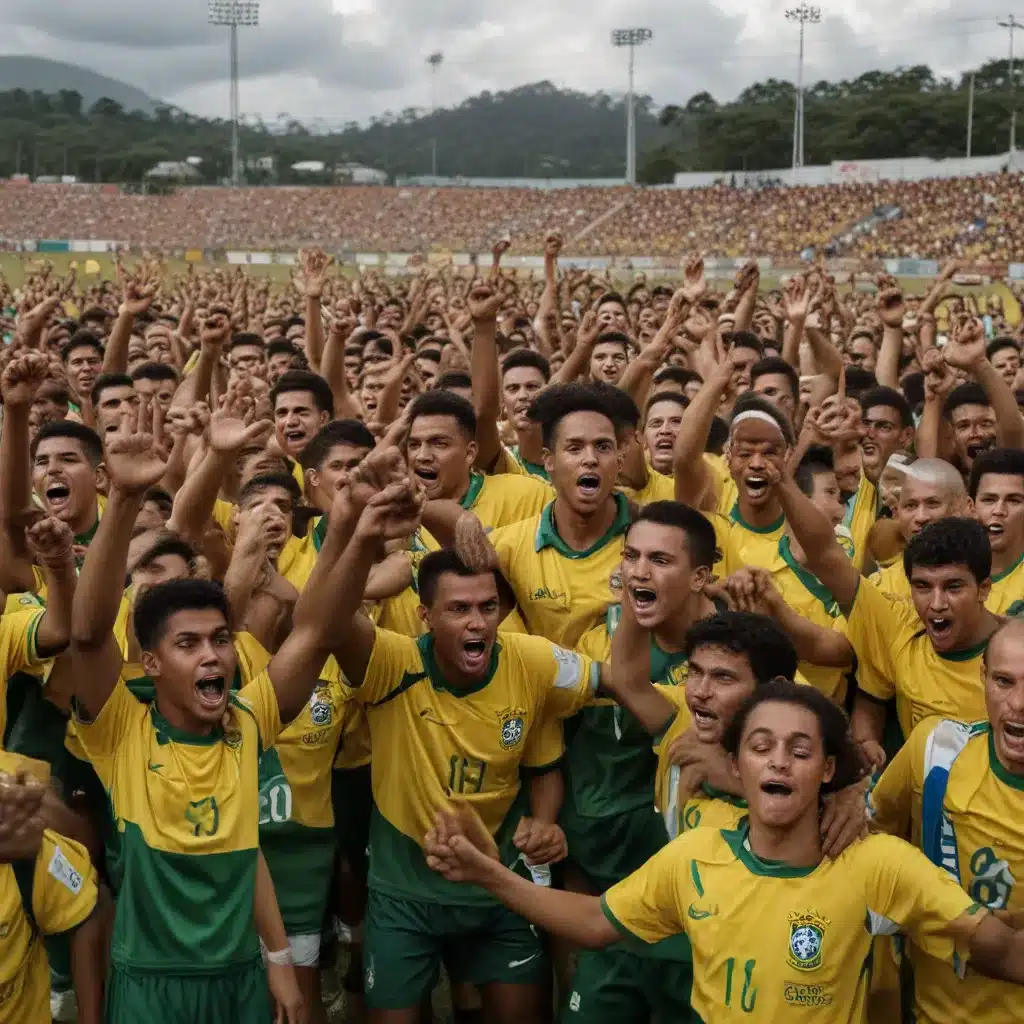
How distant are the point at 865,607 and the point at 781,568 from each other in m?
0.70

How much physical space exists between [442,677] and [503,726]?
0.26 m

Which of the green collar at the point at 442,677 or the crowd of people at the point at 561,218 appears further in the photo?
the crowd of people at the point at 561,218

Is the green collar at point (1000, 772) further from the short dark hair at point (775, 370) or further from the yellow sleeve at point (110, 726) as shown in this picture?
the short dark hair at point (775, 370)

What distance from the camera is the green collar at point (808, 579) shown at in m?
4.92

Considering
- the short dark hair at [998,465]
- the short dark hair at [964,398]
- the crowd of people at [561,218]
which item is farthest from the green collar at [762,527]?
the crowd of people at [561,218]

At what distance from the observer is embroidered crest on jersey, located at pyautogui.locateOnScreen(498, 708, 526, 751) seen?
14.0 ft

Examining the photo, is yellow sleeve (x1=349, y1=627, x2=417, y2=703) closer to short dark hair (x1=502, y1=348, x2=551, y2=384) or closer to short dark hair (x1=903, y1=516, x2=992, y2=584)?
short dark hair (x1=903, y1=516, x2=992, y2=584)

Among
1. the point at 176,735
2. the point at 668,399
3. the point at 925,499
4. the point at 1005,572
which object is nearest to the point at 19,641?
the point at 176,735

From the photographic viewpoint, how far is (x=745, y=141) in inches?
3359

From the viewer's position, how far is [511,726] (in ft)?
14.1

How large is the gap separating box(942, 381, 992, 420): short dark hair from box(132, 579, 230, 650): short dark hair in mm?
4570

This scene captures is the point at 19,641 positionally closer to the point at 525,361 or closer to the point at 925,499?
the point at 925,499

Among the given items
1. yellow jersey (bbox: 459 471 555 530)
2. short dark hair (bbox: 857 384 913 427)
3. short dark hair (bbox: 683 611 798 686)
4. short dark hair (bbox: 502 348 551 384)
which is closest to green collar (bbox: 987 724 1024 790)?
short dark hair (bbox: 683 611 798 686)

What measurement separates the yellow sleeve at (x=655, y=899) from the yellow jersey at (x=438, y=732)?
853mm
